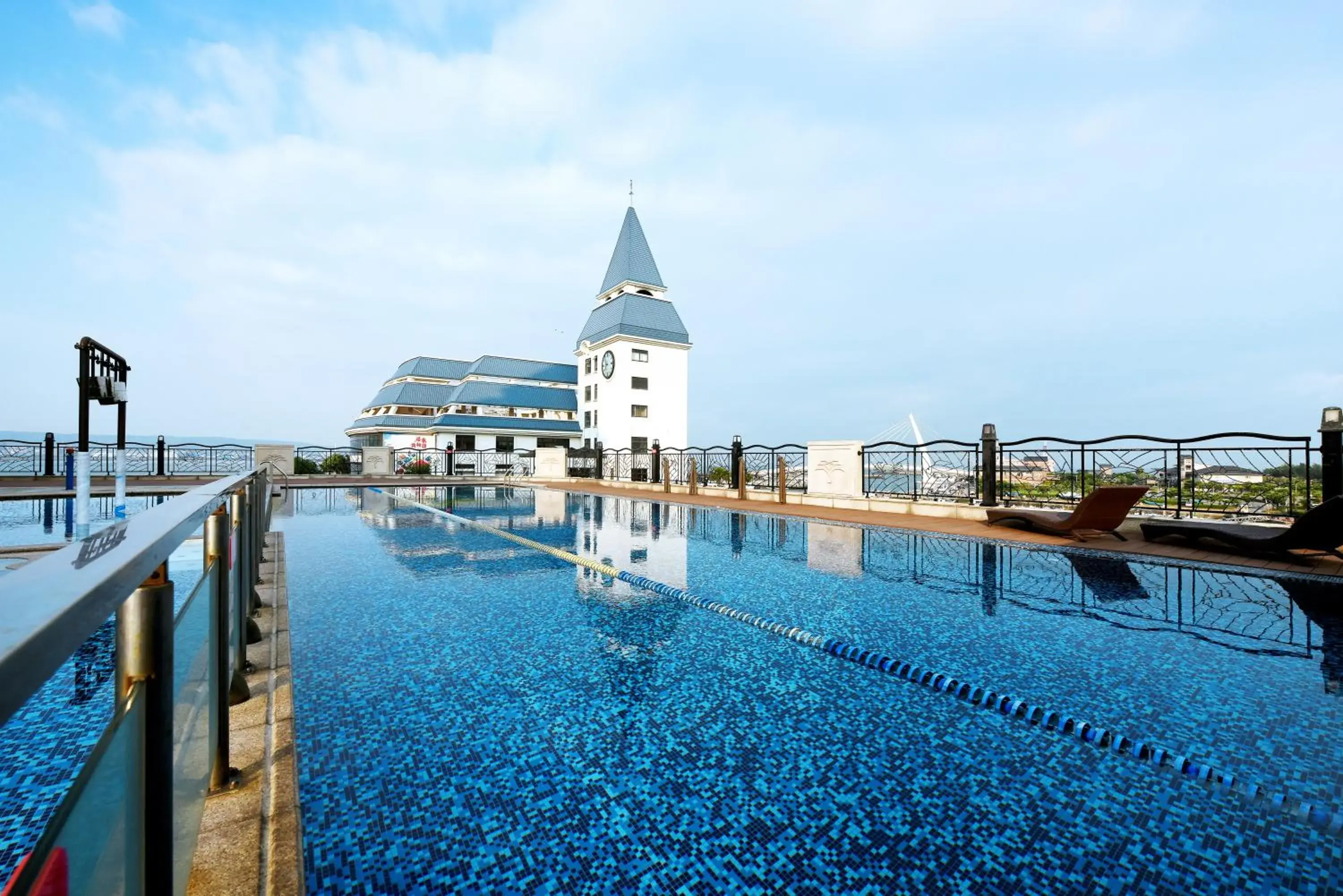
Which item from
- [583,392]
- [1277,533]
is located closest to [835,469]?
[1277,533]

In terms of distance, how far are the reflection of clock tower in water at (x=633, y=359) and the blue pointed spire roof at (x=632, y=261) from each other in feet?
0.14

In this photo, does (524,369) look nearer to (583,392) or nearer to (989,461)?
(583,392)

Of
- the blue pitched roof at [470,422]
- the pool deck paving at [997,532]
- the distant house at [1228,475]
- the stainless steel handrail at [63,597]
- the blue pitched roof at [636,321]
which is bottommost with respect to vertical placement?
the pool deck paving at [997,532]

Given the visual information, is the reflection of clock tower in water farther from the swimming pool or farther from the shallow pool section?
the swimming pool

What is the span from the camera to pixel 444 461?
108 ft

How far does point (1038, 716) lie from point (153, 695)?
4092 millimetres

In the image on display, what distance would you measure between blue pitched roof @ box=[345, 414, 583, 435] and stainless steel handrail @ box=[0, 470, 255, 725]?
34.8m

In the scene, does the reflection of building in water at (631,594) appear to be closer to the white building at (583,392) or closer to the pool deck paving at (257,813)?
the pool deck paving at (257,813)

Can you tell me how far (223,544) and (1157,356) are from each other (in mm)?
31914

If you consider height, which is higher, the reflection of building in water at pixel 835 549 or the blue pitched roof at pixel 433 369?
the blue pitched roof at pixel 433 369

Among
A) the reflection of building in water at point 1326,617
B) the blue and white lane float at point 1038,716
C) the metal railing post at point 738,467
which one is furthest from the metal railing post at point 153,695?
the metal railing post at point 738,467

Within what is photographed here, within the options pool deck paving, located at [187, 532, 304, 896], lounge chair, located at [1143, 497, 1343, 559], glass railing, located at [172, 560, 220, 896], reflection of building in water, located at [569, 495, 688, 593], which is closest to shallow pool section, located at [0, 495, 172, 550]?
reflection of building in water, located at [569, 495, 688, 593]

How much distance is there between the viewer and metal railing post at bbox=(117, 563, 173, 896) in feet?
3.90

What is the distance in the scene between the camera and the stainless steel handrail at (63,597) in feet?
1.62
